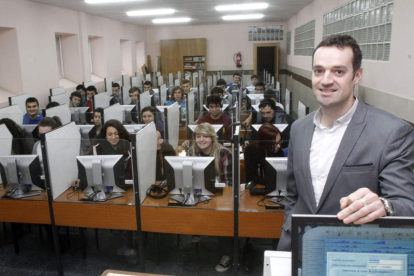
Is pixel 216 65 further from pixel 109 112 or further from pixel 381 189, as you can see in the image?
pixel 381 189

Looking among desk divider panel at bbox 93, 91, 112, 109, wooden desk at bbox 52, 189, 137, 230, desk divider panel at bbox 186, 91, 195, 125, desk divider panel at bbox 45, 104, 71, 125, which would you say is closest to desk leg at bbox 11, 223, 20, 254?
wooden desk at bbox 52, 189, 137, 230

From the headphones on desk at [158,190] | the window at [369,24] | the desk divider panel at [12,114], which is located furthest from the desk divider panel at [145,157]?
the desk divider panel at [12,114]

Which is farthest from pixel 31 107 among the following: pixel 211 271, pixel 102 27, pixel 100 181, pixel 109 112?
pixel 102 27

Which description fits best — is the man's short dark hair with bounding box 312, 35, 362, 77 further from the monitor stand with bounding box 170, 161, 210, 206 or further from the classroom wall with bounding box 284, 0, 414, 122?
the classroom wall with bounding box 284, 0, 414, 122

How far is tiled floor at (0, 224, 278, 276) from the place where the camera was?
3029 millimetres

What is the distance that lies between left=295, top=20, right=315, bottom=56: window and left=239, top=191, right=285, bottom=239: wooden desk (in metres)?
6.11

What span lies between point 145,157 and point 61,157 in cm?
77

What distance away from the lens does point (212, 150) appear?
3068 millimetres

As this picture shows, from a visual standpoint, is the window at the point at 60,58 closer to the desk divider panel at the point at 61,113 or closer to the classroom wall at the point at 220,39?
the desk divider panel at the point at 61,113

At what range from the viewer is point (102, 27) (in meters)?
9.86

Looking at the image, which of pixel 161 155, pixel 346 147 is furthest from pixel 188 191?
pixel 346 147

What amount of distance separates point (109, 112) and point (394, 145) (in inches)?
164

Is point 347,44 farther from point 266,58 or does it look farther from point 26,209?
point 266,58

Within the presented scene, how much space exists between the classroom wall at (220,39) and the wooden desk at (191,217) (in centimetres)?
1155
